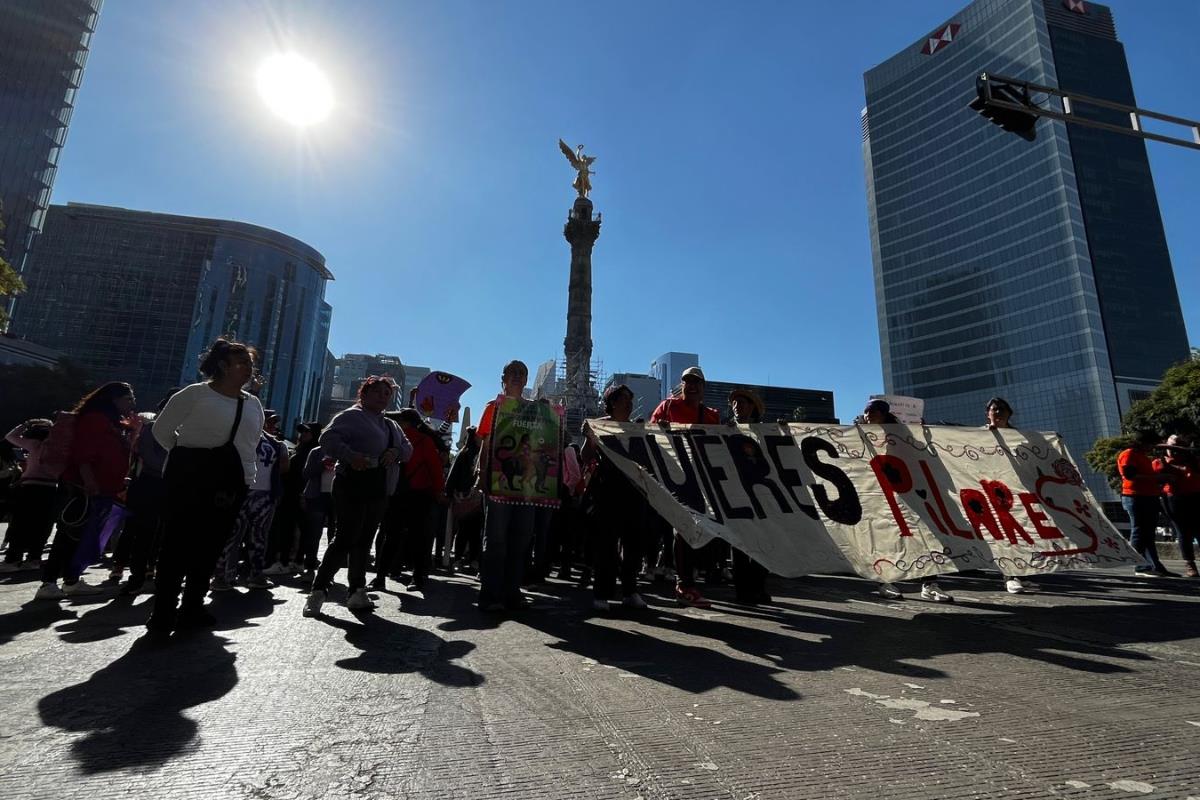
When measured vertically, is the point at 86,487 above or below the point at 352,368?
below

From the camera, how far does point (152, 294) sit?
89.0 m

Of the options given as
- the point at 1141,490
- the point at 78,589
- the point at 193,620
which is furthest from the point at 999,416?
the point at 78,589

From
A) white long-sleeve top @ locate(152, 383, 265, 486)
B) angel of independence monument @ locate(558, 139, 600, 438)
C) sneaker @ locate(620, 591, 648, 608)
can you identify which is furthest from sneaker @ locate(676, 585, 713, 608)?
angel of independence monument @ locate(558, 139, 600, 438)

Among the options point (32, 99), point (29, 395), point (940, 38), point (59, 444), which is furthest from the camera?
point (940, 38)

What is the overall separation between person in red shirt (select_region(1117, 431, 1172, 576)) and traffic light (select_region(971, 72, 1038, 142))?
535cm

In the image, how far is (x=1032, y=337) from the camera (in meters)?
84.1

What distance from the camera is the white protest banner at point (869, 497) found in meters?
4.53

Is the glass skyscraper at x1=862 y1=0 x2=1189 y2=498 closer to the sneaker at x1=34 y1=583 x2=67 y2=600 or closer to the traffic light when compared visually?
the traffic light

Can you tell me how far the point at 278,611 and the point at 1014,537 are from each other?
20.0ft

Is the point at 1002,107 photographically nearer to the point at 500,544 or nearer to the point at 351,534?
the point at 500,544

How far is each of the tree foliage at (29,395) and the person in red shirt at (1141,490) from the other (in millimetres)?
54361

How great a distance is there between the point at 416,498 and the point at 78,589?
8.95ft

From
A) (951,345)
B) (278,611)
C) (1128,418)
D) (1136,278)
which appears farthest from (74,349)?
(1136,278)

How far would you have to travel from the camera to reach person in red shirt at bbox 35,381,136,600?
4.57 m
